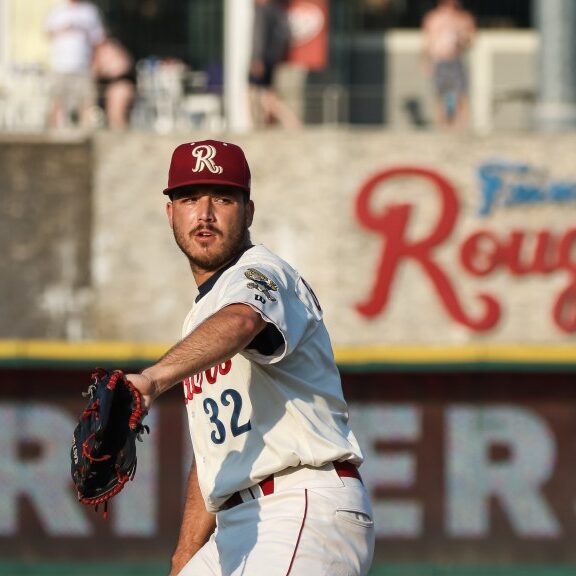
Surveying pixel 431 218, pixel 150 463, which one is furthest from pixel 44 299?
pixel 150 463

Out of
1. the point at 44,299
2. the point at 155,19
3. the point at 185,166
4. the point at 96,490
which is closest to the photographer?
the point at 96,490

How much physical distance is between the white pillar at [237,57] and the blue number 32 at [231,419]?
11.7m

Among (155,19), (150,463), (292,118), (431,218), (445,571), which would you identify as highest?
(155,19)

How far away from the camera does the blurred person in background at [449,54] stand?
15.4 metres

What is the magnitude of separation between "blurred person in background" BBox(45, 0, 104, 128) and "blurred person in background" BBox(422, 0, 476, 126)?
3.33 m

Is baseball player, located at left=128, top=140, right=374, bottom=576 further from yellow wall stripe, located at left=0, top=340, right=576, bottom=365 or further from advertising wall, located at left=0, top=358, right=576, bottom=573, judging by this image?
yellow wall stripe, located at left=0, top=340, right=576, bottom=365

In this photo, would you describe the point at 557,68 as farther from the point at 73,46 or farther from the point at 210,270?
the point at 210,270

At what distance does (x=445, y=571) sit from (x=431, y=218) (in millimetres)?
7362

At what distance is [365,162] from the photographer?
15977 millimetres

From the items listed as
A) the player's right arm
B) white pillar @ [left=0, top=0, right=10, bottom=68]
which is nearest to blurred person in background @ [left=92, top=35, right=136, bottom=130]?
white pillar @ [left=0, top=0, right=10, bottom=68]

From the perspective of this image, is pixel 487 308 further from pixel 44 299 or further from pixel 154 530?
pixel 154 530

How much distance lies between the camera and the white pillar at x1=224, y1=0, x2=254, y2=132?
1597 centimetres

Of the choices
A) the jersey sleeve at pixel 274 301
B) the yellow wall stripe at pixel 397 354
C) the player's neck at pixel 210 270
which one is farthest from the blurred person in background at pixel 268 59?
the jersey sleeve at pixel 274 301

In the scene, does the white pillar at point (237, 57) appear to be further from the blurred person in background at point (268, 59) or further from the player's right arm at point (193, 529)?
the player's right arm at point (193, 529)
